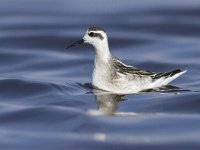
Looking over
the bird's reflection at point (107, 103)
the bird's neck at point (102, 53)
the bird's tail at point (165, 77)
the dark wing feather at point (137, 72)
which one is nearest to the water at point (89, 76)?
the bird's reflection at point (107, 103)

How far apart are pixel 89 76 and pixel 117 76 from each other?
5.18 ft

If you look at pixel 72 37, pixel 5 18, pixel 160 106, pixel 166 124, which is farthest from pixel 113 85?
pixel 5 18

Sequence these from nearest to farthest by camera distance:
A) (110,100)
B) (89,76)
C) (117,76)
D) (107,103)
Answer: (107,103) < (110,100) < (117,76) < (89,76)

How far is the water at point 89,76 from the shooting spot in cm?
1647

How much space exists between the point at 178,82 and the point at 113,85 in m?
1.61

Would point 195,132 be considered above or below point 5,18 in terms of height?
below

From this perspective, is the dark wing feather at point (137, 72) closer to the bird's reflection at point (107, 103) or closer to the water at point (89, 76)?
the water at point (89, 76)

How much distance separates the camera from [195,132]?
1658 centimetres

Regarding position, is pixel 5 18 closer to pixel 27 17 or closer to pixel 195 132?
pixel 27 17

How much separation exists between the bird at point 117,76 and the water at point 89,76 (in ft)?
0.77

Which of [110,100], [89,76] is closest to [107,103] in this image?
[110,100]

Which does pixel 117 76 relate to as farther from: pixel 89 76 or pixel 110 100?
pixel 89 76

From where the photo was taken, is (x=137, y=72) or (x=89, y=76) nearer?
(x=137, y=72)

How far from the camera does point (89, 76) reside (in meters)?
21.8
